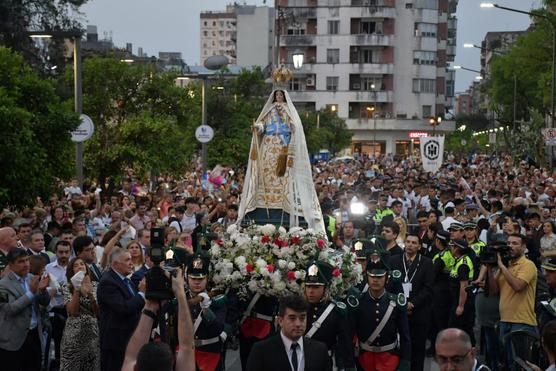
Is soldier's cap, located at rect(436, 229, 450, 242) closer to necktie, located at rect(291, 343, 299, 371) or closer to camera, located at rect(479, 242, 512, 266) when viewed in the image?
camera, located at rect(479, 242, 512, 266)

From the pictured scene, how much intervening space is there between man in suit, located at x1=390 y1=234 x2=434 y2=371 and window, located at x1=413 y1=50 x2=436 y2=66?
8575 centimetres

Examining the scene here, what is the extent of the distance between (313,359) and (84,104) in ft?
69.6

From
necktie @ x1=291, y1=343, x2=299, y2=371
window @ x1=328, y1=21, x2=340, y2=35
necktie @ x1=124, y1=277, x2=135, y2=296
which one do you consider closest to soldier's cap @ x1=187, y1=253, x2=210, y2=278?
necktie @ x1=124, y1=277, x2=135, y2=296

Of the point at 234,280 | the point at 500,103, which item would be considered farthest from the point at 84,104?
the point at 500,103

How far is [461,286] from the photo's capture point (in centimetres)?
1369

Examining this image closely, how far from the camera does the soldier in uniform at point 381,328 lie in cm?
1013

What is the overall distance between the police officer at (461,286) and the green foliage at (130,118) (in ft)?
45.7

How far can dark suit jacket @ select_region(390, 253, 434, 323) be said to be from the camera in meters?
12.4

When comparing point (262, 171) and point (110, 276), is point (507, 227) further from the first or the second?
point (110, 276)

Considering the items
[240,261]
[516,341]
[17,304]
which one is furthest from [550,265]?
[17,304]

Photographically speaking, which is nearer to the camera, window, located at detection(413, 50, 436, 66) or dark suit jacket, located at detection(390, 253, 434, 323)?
dark suit jacket, located at detection(390, 253, 434, 323)

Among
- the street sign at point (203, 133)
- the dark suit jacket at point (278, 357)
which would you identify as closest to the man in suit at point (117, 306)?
the dark suit jacket at point (278, 357)

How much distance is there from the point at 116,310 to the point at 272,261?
2.13 m

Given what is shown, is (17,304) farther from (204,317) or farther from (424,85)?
(424,85)
